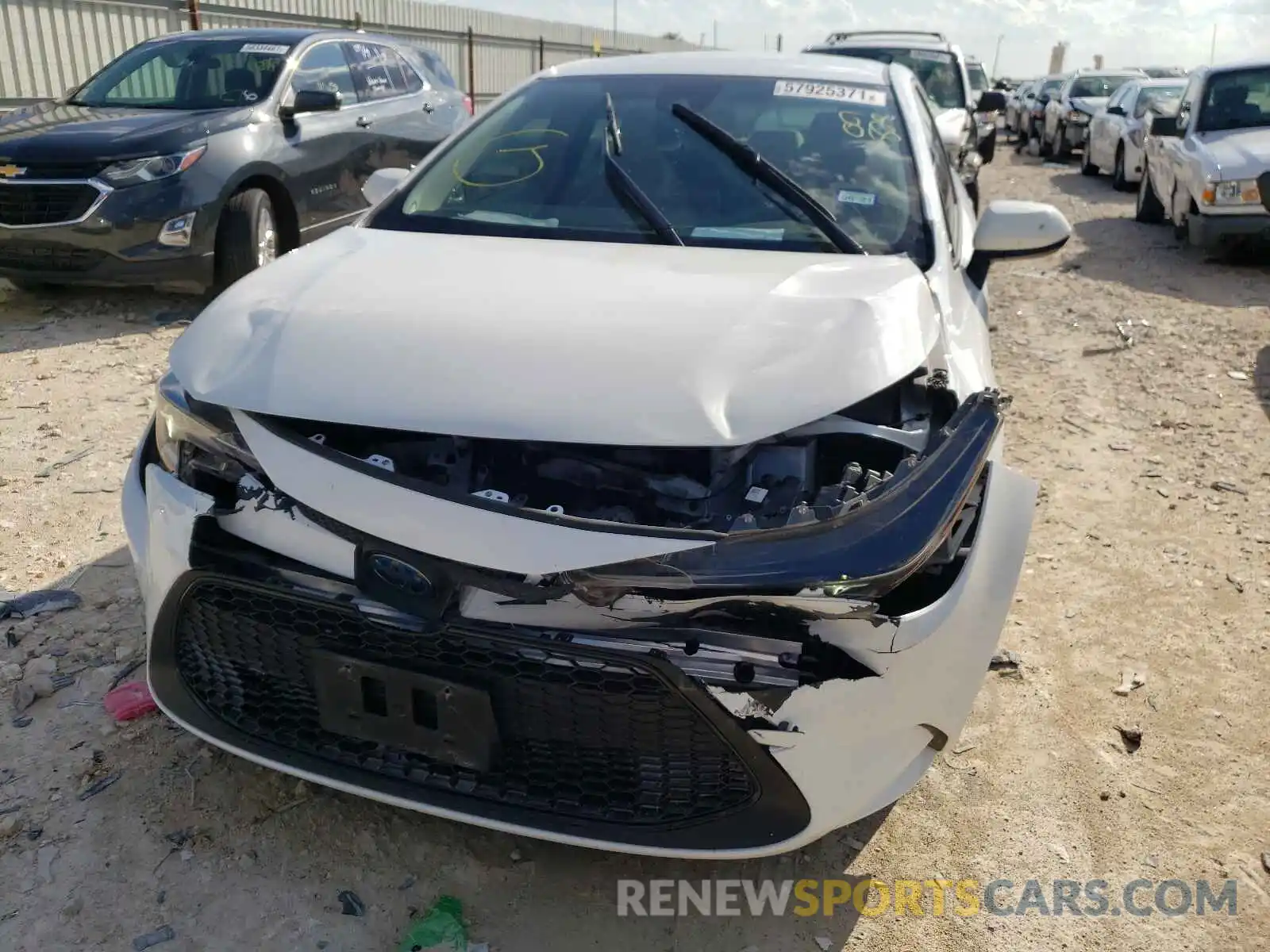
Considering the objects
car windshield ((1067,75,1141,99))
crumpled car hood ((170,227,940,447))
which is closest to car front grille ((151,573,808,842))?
crumpled car hood ((170,227,940,447))

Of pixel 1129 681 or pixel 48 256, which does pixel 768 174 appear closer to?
pixel 1129 681

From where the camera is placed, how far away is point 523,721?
192 cm

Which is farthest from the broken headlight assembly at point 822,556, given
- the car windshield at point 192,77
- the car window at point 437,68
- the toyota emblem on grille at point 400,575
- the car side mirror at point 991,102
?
the car side mirror at point 991,102

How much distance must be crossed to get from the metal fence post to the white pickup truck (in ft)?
38.8

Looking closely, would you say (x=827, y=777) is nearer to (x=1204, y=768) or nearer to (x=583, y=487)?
(x=583, y=487)

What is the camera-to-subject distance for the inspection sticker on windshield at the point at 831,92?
131 inches

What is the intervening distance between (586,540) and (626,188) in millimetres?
1636

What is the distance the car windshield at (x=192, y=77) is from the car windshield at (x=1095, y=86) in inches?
566

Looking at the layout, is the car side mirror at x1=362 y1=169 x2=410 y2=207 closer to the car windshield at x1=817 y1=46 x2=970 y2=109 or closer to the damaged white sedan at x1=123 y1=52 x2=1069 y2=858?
the damaged white sedan at x1=123 y1=52 x2=1069 y2=858

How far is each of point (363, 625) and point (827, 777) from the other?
2.94 ft

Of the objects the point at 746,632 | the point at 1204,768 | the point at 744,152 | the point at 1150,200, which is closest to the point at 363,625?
the point at 746,632

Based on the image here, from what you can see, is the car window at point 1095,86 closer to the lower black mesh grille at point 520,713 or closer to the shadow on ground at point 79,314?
the shadow on ground at point 79,314

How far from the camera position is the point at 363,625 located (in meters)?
1.91

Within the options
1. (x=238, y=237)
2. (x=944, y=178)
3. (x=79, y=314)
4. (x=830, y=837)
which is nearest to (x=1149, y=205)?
(x=944, y=178)
